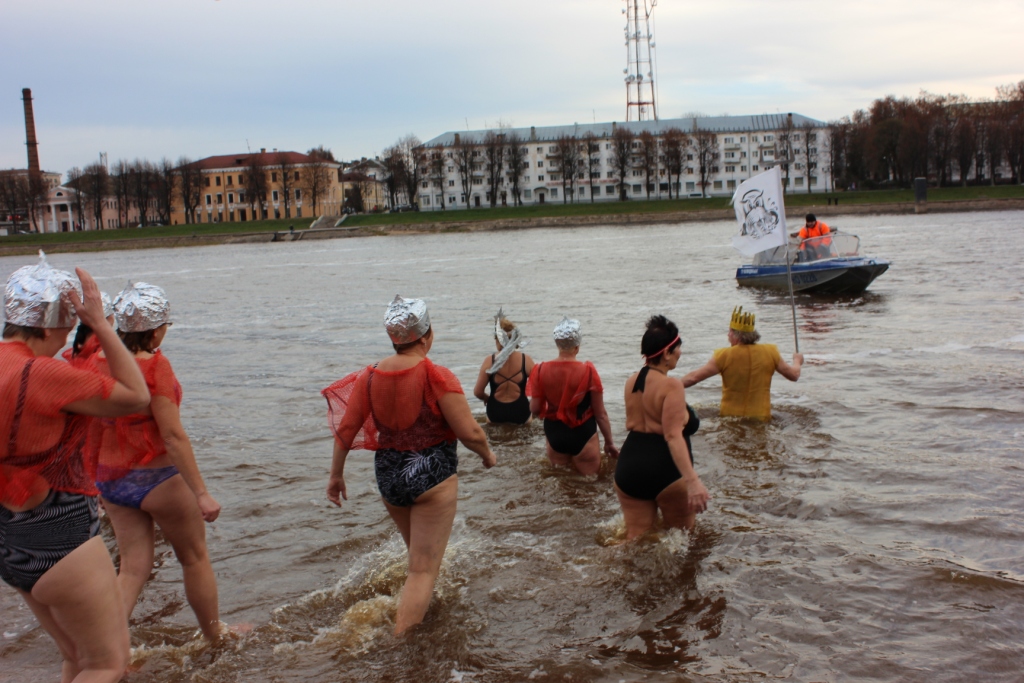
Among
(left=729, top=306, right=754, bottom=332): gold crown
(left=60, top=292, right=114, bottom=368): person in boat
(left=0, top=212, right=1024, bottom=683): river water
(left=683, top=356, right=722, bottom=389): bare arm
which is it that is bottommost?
(left=0, top=212, right=1024, bottom=683): river water

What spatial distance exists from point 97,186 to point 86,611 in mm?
135039

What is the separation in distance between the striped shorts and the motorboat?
2053 cm

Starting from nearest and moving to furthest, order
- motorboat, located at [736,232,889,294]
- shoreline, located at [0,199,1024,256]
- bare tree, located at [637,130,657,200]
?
motorboat, located at [736,232,889,294] < shoreline, located at [0,199,1024,256] < bare tree, located at [637,130,657,200]

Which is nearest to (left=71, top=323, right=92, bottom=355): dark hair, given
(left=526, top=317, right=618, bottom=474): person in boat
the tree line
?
(left=526, top=317, right=618, bottom=474): person in boat

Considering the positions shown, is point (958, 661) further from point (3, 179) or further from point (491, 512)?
point (3, 179)

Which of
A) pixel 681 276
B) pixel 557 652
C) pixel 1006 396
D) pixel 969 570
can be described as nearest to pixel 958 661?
pixel 969 570

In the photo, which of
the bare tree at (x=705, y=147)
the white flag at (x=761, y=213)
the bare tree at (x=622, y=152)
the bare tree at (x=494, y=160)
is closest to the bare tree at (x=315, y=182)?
the bare tree at (x=494, y=160)

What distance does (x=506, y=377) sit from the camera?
9.12 meters

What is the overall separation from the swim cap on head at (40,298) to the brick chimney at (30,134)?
14333cm

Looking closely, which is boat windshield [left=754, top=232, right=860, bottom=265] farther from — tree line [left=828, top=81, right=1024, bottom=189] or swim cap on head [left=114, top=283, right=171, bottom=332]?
tree line [left=828, top=81, right=1024, bottom=189]

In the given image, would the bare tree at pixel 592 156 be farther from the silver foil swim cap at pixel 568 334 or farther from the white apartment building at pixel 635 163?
the silver foil swim cap at pixel 568 334

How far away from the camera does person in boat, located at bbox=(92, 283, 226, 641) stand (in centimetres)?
411

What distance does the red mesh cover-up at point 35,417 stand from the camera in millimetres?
3080

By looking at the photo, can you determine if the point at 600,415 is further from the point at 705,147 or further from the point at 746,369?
the point at 705,147
